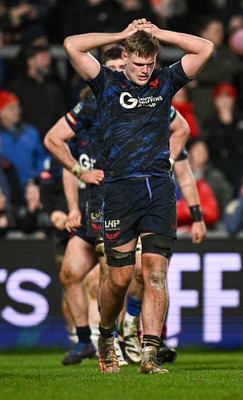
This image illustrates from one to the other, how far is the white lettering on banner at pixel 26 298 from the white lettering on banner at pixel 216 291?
6.57ft

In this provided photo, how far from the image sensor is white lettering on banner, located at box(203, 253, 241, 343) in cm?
1541

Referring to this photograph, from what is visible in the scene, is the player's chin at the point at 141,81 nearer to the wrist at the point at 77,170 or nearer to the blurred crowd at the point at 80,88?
the wrist at the point at 77,170

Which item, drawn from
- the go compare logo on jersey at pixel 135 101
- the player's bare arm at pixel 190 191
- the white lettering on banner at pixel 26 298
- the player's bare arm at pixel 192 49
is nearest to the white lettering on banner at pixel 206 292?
the white lettering on banner at pixel 26 298

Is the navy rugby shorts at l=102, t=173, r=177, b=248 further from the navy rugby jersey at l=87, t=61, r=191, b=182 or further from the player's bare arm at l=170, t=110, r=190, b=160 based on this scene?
the player's bare arm at l=170, t=110, r=190, b=160

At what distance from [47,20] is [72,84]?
1.81 metres

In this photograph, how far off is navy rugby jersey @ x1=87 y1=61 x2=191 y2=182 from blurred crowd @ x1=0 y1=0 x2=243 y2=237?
20.4ft

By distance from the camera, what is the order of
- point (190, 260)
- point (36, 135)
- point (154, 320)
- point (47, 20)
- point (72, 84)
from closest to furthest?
point (154, 320) < point (190, 260) < point (36, 135) < point (72, 84) < point (47, 20)

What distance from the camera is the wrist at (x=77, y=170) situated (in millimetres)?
11188

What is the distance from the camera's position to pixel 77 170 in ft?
36.8

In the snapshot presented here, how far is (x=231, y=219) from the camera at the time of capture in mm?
16156

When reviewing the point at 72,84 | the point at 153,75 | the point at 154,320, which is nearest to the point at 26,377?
the point at 154,320

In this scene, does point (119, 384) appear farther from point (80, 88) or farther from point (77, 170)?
point (80, 88)

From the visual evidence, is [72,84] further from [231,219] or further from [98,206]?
[98,206]

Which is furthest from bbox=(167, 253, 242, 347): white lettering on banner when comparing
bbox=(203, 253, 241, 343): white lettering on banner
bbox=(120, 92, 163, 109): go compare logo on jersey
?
bbox=(120, 92, 163, 109): go compare logo on jersey
